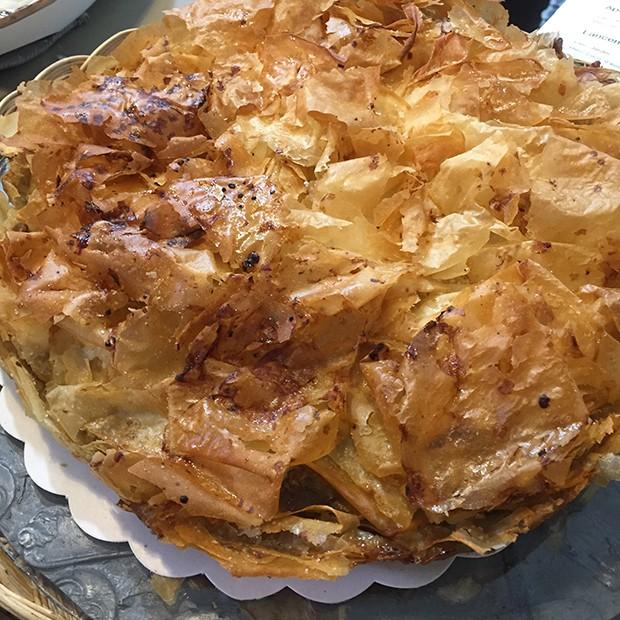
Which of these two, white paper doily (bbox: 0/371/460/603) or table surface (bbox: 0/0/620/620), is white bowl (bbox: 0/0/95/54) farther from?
table surface (bbox: 0/0/620/620)

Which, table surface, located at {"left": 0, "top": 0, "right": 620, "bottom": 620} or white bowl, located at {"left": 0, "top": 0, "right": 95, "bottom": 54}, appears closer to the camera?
table surface, located at {"left": 0, "top": 0, "right": 620, "bottom": 620}

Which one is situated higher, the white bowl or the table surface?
the white bowl

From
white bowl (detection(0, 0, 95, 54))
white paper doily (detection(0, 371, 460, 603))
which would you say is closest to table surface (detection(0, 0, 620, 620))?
white paper doily (detection(0, 371, 460, 603))

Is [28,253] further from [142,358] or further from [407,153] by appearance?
[407,153]

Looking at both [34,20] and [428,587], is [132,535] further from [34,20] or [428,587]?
[34,20]

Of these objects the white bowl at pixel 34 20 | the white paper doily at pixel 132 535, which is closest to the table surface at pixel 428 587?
the white paper doily at pixel 132 535

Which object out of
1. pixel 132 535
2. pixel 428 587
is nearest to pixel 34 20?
pixel 132 535
